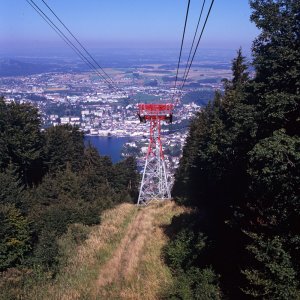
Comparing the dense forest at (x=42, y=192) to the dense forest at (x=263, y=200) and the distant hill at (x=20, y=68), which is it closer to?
the dense forest at (x=263, y=200)

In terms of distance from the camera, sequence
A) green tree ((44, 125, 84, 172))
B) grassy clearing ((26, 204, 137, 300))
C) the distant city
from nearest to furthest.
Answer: grassy clearing ((26, 204, 137, 300))
green tree ((44, 125, 84, 172))
the distant city

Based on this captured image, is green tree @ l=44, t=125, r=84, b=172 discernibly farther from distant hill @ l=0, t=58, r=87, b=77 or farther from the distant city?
distant hill @ l=0, t=58, r=87, b=77

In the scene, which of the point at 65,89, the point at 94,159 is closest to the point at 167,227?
the point at 94,159

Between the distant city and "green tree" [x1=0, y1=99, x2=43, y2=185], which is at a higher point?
"green tree" [x1=0, y1=99, x2=43, y2=185]

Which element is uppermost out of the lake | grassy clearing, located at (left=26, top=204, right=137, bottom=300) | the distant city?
grassy clearing, located at (left=26, top=204, right=137, bottom=300)

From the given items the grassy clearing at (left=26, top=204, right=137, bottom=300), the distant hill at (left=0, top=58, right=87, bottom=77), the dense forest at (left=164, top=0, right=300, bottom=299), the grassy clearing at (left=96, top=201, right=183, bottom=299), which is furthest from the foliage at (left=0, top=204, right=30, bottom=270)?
the distant hill at (left=0, top=58, right=87, bottom=77)

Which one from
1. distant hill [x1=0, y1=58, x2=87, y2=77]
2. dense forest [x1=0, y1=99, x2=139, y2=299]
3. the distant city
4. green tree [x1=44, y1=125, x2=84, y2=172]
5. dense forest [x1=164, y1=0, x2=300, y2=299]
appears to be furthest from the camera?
distant hill [x1=0, y1=58, x2=87, y2=77]

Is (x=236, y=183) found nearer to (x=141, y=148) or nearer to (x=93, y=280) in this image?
(x=93, y=280)

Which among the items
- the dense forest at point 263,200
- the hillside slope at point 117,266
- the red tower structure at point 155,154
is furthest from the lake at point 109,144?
the dense forest at point 263,200

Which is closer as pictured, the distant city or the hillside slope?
the hillside slope
